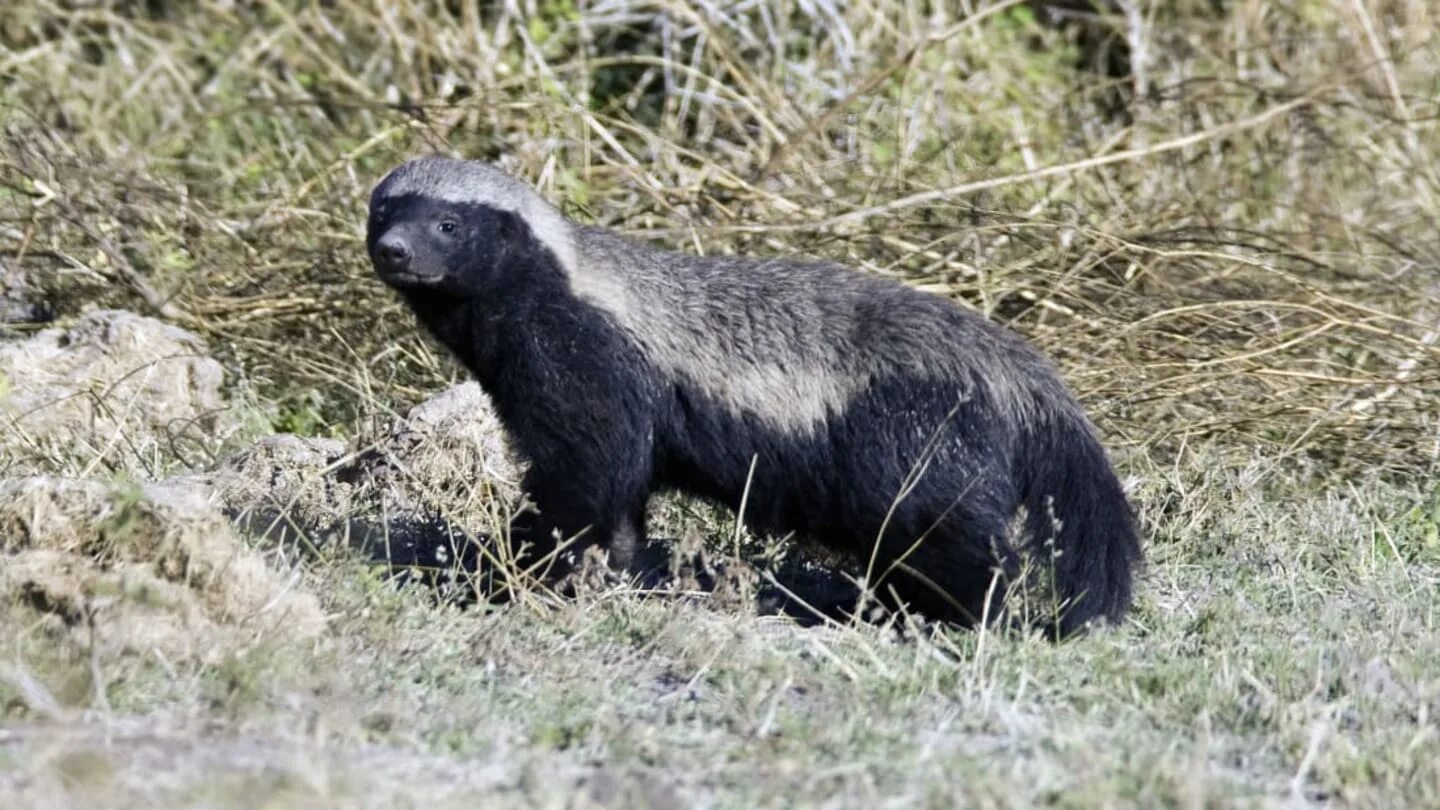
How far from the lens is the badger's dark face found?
4.85 metres

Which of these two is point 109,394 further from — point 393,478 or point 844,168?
point 844,168

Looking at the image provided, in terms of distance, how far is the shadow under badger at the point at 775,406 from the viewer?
4738mm

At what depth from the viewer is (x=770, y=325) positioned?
4902mm

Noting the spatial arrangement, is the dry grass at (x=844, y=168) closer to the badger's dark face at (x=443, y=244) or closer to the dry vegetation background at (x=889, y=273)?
the dry vegetation background at (x=889, y=273)

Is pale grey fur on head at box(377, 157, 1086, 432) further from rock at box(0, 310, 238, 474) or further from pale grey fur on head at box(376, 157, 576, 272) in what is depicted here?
rock at box(0, 310, 238, 474)

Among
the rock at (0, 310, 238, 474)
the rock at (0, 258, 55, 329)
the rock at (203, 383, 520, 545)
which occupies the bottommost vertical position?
the rock at (203, 383, 520, 545)

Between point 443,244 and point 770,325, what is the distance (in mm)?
887

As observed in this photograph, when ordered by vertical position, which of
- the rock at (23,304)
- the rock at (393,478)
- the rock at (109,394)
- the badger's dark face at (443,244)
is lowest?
the rock at (393,478)

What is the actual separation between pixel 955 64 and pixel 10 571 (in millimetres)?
5928

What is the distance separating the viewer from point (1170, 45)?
9.37m

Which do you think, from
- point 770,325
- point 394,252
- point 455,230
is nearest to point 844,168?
point 770,325

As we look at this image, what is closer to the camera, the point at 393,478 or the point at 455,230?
the point at 455,230

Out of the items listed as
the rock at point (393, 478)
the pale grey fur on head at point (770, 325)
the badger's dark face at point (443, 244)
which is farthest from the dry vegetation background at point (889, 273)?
the badger's dark face at point (443, 244)

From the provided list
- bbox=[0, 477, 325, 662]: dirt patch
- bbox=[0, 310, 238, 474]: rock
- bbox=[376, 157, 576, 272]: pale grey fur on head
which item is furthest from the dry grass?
bbox=[0, 477, 325, 662]: dirt patch
